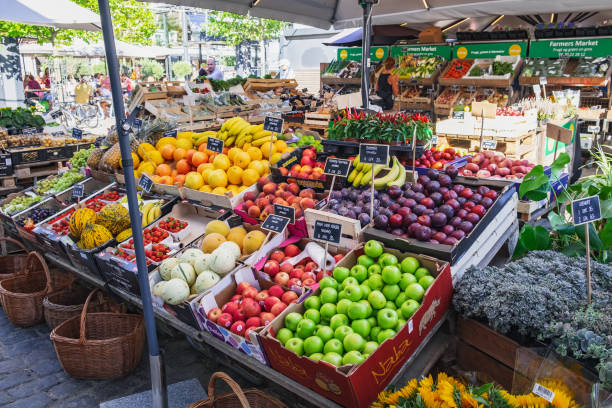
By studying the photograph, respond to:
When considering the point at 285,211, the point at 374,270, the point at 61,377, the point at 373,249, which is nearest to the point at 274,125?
the point at 285,211

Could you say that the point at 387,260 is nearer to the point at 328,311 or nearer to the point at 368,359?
the point at 328,311

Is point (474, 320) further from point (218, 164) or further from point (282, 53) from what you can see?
point (282, 53)

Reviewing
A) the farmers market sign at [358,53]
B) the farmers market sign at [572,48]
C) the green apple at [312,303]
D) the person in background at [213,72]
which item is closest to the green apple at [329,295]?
the green apple at [312,303]

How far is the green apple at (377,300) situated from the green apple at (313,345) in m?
0.34

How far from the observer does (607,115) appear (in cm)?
755

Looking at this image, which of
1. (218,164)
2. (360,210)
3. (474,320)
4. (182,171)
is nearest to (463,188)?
(360,210)

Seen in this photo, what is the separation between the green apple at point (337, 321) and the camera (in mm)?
2156

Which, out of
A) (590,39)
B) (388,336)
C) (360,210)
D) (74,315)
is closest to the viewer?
(388,336)

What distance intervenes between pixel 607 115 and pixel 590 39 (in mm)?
1282

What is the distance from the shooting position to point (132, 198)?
2.19 m

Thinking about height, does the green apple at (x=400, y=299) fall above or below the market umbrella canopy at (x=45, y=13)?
below

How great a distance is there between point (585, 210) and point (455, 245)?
637mm

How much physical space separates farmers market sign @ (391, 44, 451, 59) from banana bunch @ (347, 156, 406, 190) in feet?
20.2

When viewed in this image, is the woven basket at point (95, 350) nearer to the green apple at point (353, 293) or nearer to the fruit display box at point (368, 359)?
the fruit display box at point (368, 359)
